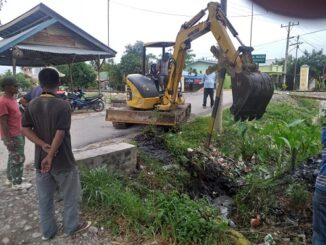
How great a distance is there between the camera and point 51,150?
3.15 meters

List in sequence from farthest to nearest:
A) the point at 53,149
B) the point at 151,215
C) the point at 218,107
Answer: the point at 218,107 → the point at 151,215 → the point at 53,149

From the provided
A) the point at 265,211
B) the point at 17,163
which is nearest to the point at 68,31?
the point at 17,163

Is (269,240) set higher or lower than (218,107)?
lower

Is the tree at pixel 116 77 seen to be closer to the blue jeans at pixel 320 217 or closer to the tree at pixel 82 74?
the tree at pixel 82 74

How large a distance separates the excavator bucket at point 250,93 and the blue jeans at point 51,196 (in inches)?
145

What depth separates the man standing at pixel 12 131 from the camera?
4.31m

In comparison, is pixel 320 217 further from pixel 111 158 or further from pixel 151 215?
pixel 111 158

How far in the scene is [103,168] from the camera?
4547 mm

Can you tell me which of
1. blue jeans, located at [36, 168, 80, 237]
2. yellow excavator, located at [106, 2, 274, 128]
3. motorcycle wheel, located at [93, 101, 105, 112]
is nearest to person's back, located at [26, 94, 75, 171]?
blue jeans, located at [36, 168, 80, 237]

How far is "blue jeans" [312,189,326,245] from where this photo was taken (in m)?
2.75

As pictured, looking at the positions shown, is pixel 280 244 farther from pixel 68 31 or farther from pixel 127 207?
pixel 68 31

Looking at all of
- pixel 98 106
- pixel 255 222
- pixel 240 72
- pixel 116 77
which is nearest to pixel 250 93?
pixel 240 72

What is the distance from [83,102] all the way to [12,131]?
31.2 ft

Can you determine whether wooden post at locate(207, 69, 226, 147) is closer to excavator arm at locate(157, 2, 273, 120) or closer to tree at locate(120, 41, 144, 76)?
excavator arm at locate(157, 2, 273, 120)
